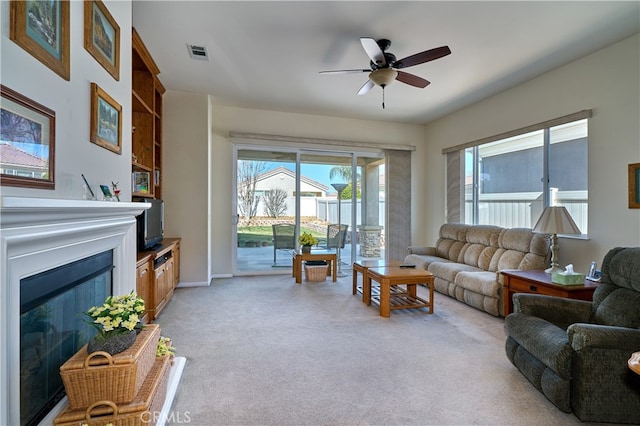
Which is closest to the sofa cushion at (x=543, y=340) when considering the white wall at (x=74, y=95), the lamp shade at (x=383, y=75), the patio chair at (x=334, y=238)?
the lamp shade at (x=383, y=75)

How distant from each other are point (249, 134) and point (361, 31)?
2737 mm

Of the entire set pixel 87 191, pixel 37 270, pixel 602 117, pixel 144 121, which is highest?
pixel 144 121

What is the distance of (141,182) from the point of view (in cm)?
373

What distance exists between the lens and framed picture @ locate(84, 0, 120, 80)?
173 cm

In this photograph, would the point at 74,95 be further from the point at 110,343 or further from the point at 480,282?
the point at 480,282

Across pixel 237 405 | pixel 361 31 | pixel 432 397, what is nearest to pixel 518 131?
pixel 361 31

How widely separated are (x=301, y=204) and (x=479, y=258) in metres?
2.98

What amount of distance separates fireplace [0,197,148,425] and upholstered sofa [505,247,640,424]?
2571 millimetres

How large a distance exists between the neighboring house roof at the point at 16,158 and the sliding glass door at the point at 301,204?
3.92 m

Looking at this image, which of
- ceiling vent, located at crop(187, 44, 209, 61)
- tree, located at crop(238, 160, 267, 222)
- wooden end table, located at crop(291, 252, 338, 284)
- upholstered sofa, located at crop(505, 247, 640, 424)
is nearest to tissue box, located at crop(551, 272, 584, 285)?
upholstered sofa, located at crop(505, 247, 640, 424)

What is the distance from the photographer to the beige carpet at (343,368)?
176 cm

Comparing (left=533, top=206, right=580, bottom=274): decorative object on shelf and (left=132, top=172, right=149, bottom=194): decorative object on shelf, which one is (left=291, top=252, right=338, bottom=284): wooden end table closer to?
(left=132, top=172, right=149, bottom=194): decorative object on shelf

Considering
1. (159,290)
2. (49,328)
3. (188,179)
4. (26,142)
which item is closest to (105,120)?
(26,142)

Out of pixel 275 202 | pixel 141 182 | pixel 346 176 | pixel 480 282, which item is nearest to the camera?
pixel 480 282
